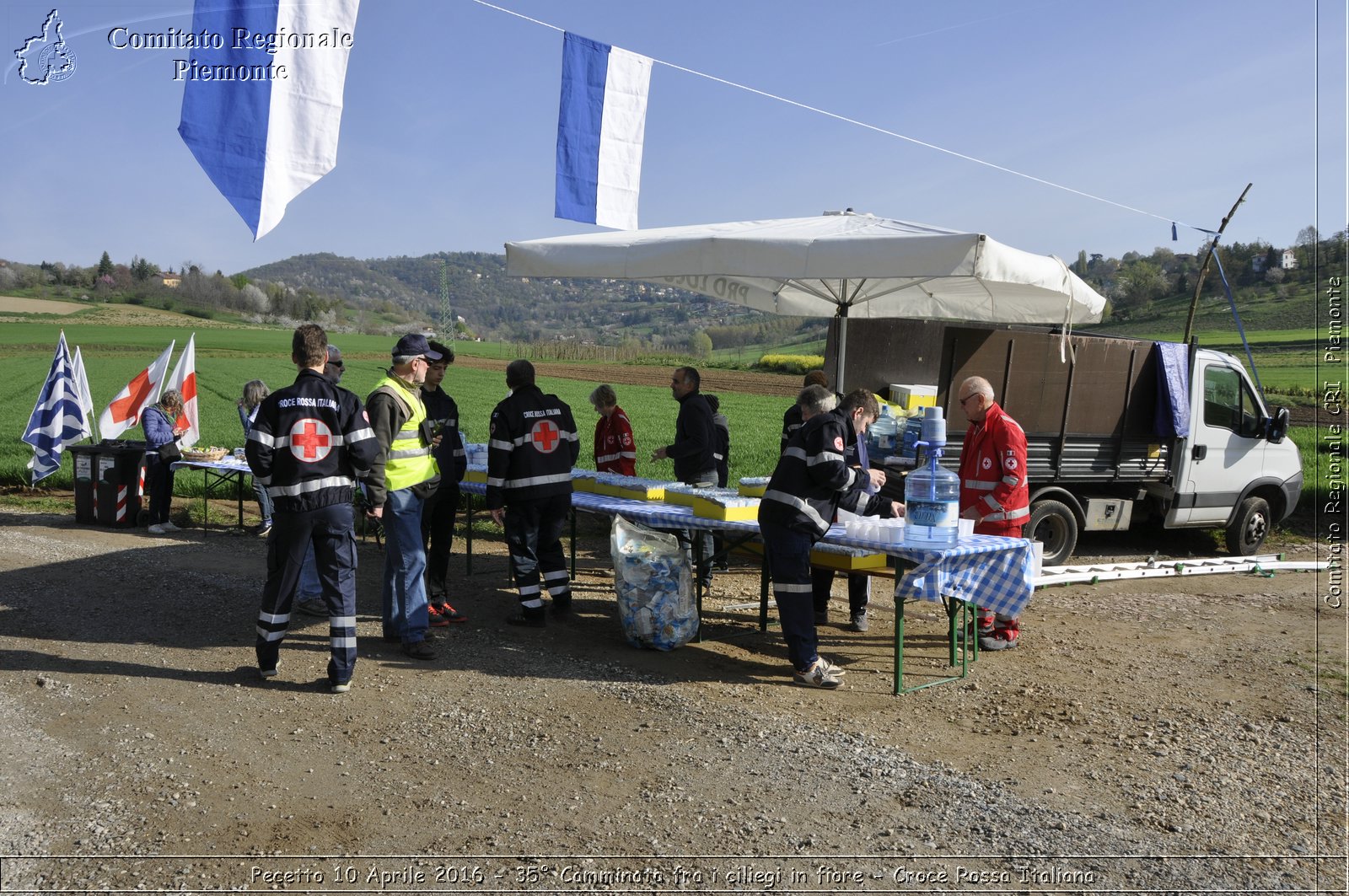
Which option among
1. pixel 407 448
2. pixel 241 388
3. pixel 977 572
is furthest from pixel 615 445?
pixel 241 388

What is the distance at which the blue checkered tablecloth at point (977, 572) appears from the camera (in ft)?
18.8

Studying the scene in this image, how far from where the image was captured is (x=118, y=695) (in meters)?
5.50

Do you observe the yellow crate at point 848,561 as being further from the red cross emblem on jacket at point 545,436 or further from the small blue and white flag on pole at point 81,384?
the small blue and white flag on pole at point 81,384

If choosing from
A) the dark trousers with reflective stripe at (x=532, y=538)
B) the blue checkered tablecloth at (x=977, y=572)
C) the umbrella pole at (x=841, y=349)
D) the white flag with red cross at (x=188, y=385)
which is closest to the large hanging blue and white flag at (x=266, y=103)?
the dark trousers with reflective stripe at (x=532, y=538)

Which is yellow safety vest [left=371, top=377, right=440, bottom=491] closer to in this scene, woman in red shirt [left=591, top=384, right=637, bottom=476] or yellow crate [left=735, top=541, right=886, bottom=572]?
yellow crate [left=735, top=541, right=886, bottom=572]

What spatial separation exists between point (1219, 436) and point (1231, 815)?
23.7ft

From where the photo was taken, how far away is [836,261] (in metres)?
7.30

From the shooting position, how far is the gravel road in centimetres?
371

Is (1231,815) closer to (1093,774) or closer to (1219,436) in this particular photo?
(1093,774)

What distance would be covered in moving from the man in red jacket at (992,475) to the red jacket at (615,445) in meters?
3.21

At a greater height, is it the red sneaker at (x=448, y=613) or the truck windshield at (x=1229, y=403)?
the truck windshield at (x=1229, y=403)

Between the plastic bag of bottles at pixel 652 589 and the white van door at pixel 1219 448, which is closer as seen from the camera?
the plastic bag of bottles at pixel 652 589

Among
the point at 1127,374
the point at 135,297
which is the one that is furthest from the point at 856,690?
the point at 135,297

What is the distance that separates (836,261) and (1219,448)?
5724mm
